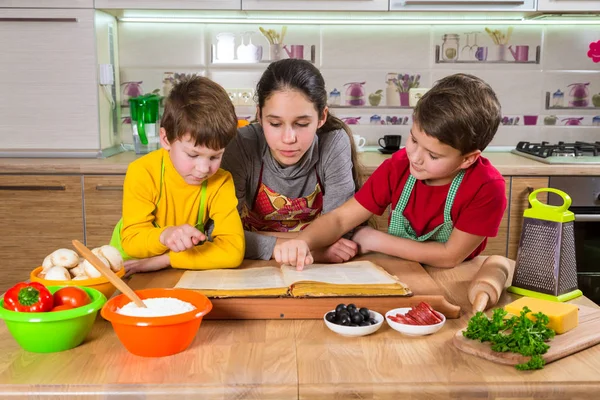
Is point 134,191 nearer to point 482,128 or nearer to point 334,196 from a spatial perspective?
point 334,196

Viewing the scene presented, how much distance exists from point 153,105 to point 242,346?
7.39 feet

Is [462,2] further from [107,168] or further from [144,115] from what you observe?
[107,168]

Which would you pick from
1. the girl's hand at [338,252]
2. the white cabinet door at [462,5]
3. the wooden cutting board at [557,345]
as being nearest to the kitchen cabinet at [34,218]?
the girl's hand at [338,252]

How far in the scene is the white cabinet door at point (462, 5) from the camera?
3.00 m

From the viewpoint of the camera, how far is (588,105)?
3.46 metres

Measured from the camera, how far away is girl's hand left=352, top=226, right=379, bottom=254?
1.70 m

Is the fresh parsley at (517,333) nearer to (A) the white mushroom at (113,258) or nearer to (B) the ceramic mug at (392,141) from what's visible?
(A) the white mushroom at (113,258)

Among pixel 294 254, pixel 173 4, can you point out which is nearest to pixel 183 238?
pixel 294 254

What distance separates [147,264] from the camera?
1512 millimetres

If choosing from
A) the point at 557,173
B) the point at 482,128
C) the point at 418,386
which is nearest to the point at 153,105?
the point at 557,173

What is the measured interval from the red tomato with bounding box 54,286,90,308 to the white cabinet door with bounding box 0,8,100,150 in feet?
6.50

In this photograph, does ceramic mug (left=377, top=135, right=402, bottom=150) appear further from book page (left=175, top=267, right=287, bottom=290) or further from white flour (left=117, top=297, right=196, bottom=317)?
white flour (left=117, top=297, right=196, bottom=317)

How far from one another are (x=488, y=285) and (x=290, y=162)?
0.65 metres

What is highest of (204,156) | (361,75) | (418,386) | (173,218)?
(361,75)
